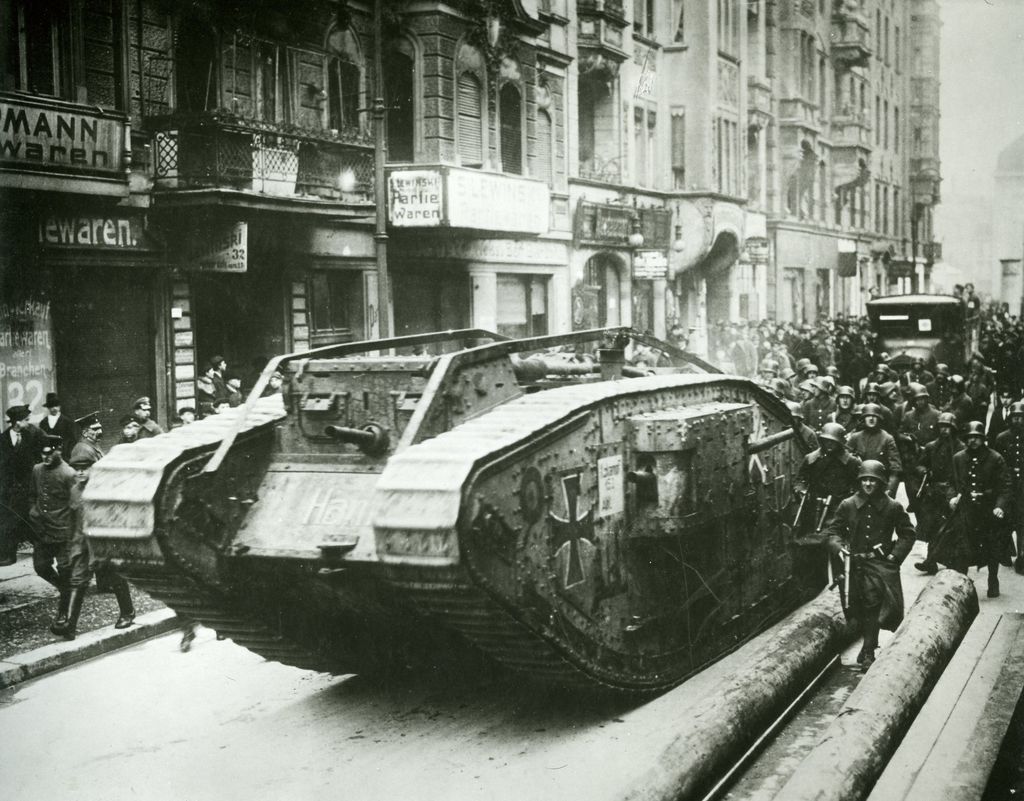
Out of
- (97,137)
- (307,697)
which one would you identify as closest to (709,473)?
(307,697)

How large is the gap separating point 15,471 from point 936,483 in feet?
31.9

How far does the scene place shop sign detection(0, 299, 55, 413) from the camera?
14734mm

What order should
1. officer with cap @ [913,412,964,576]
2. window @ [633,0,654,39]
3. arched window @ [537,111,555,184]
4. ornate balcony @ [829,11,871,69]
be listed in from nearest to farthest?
officer with cap @ [913,412,964,576] → arched window @ [537,111,555,184] → window @ [633,0,654,39] → ornate balcony @ [829,11,871,69]

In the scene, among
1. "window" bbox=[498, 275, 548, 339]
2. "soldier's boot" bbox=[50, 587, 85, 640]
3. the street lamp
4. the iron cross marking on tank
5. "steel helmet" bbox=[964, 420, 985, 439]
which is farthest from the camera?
the street lamp

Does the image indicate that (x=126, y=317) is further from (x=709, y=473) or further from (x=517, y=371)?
(x=709, y=473)

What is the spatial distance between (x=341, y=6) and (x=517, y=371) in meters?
13.7

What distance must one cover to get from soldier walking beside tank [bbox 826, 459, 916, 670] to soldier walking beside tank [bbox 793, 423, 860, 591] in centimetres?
121

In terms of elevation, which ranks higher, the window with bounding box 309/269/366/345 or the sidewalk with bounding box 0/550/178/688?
the window with bounding box 309/269/366/345

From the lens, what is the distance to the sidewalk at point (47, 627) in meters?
9.41

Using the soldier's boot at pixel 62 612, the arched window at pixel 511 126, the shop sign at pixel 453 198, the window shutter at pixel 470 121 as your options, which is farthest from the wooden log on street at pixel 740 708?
the arched window at pixel 511 126

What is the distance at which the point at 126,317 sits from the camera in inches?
664

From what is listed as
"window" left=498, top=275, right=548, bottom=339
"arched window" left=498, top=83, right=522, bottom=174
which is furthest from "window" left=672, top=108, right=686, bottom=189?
"arched window" left=498, top=83, right=522, bottom=174

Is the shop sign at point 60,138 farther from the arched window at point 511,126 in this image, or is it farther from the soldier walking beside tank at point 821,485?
the arched window at point 511,126

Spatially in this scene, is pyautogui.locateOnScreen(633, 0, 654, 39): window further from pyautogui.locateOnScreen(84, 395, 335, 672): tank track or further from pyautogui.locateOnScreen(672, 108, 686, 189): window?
pyautogui.locateOnScreen(84, 395, 335, 672): tank track
